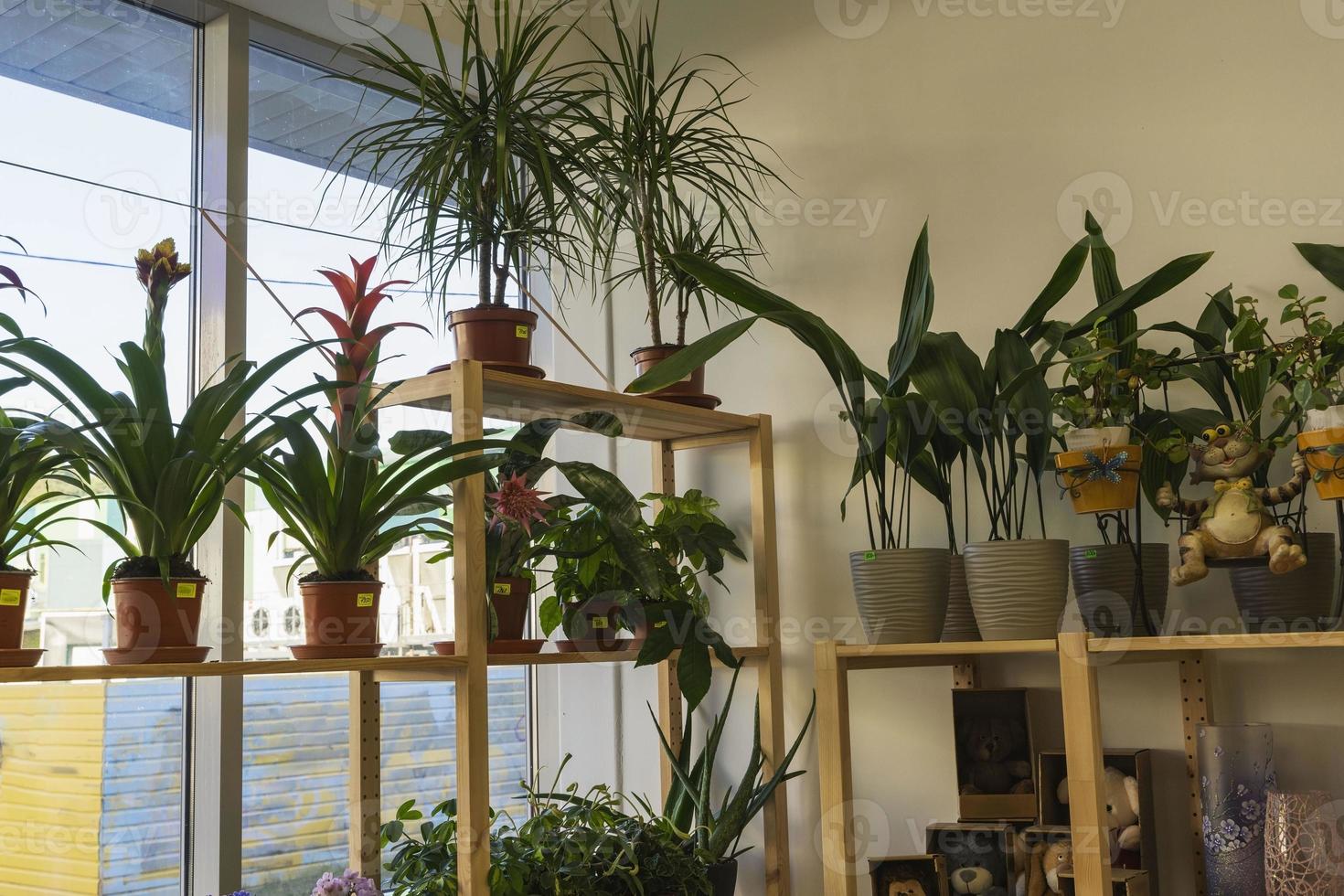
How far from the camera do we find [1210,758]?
1779 mm

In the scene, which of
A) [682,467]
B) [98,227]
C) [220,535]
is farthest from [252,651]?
[682,467]

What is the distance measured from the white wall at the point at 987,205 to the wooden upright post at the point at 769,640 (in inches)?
4.6

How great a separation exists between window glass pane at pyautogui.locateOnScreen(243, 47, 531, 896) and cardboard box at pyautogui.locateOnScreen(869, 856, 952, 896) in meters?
1.05

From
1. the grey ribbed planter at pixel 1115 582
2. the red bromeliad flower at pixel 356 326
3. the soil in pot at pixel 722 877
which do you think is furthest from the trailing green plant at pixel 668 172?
the soil in pot at pixel 722 877

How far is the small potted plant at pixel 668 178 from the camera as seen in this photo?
230 centimetres

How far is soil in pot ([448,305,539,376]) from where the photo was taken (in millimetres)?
2008

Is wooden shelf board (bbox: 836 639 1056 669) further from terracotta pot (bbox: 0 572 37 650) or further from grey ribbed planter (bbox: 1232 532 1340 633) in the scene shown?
terracotta pot (bbox: 0 572 37 650)

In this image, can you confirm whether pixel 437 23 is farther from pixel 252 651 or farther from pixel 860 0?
pixel 252 651

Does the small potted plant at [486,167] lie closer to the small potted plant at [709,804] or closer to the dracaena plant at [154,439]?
the dracaena plant at [154,439]

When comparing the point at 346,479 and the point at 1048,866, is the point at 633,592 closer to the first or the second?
the point at 346,479

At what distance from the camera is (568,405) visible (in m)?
2.17

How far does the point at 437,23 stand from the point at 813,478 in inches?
54.5

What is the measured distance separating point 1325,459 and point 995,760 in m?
0.81

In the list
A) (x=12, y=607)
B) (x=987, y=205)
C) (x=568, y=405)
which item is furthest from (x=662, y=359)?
(x=12, y=607)
